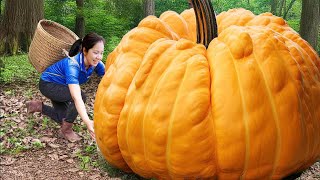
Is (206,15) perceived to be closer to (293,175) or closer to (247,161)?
(247,161)

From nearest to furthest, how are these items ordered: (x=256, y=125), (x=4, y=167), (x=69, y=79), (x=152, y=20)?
(x=256, y=125) → (x=152, y=20) → (x=4, y=167) → (x=69, y=79)

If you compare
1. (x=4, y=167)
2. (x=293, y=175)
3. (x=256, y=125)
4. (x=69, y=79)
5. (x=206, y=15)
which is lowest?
(x=4, y=167)

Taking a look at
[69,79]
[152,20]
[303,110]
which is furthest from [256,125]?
[69,79]

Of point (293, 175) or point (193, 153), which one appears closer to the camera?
point (193, 153)

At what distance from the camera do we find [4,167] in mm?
3588

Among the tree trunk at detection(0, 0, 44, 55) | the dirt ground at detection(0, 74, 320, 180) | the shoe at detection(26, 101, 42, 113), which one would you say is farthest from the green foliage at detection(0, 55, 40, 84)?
the shoe at detection(26, 101, 42, 113)

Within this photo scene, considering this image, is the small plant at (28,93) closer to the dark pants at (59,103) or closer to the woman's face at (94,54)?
the dark pants at (59,103)

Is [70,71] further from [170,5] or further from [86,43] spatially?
[170,5]

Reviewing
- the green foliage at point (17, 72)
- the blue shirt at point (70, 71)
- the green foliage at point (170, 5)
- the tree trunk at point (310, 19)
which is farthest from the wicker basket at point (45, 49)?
the green foliage at point (170, 5)

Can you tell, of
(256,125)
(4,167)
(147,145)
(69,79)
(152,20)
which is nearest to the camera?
(256,125)

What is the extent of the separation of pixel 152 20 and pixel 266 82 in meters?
0.86

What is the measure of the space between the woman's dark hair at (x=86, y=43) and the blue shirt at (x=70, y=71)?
0.09 m

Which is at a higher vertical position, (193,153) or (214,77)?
(214,77)

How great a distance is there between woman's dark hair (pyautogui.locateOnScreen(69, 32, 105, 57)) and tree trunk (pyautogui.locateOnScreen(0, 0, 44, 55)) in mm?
4807
